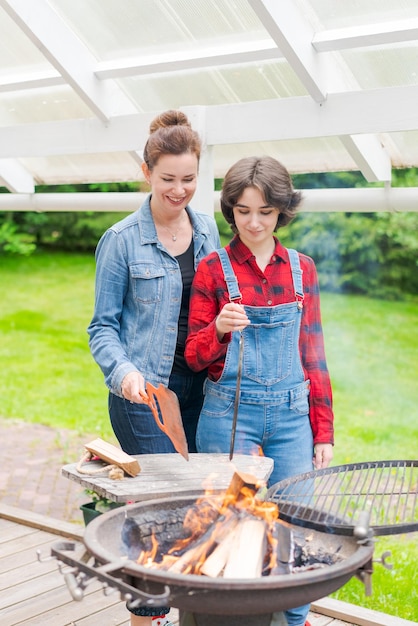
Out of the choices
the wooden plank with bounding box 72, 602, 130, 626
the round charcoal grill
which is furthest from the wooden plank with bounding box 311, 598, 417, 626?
the round charcoal grill

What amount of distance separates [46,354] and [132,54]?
273 inches

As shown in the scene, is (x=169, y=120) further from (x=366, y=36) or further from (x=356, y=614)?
(x=356, y=614)

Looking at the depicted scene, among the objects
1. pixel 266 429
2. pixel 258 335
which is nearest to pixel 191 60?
pixel 258 335

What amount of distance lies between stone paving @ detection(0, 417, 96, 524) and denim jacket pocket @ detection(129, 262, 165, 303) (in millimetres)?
1659

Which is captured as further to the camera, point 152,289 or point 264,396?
point 152,289

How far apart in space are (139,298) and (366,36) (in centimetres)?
130

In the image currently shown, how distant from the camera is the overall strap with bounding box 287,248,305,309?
8.23 ft

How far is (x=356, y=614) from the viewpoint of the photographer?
3.15 metres

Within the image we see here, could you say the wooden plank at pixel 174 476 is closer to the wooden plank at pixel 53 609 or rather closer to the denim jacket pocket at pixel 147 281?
the denim jacket pocket at pixel 147 281

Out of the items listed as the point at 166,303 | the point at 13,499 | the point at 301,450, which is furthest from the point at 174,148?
the point at 13,499

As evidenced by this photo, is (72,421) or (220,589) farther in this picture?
(72,421)

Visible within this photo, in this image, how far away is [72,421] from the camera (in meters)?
7.30

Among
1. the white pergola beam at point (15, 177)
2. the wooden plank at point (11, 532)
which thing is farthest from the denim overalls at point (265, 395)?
the white pergola beam at point (15, 177)

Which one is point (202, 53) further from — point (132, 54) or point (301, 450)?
point (301, 450)
